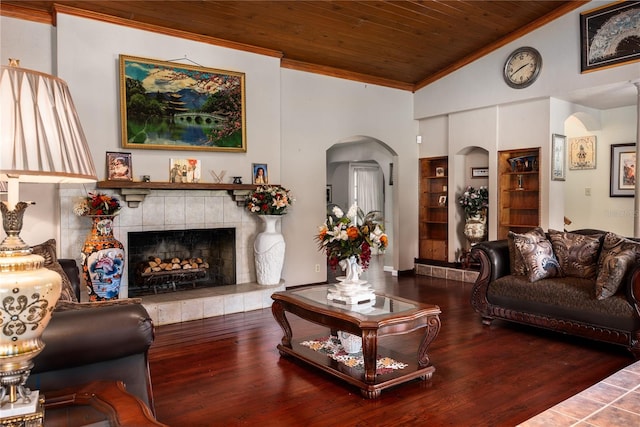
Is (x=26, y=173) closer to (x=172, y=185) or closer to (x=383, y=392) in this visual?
(x=383, y=392)

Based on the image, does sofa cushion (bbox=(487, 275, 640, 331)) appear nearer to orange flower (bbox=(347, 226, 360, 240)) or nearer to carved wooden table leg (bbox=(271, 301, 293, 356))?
orange flower (bbox=(347, 226, 360, 240))

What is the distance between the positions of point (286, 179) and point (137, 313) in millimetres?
4501

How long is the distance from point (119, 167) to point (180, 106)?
101 cm

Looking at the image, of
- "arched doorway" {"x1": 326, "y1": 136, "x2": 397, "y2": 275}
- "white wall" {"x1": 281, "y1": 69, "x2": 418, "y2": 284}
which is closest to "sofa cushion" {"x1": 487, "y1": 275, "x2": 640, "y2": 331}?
"white wall" {"x1": 281, "y1": 69, "x2": 418, "y2": 284}

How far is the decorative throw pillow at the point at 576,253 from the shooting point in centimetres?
450

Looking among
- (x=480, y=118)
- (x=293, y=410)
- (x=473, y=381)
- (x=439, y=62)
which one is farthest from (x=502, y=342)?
(x=439, y=62)

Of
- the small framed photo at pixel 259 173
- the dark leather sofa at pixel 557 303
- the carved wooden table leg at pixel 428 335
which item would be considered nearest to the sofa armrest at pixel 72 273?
the small framed photo at pixel 259 173

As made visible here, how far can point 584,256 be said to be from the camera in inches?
179

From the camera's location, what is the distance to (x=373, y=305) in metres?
3.58

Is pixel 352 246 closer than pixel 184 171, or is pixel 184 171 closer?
pixel 352 246

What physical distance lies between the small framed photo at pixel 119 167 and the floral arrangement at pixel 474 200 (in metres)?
4.93

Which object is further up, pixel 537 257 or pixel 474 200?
pixel 474 200

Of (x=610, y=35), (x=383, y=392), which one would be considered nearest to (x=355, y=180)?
(x=610, y=35)

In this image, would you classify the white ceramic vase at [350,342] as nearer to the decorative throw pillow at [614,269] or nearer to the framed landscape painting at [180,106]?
the decorative throw pillow at [614,269]
